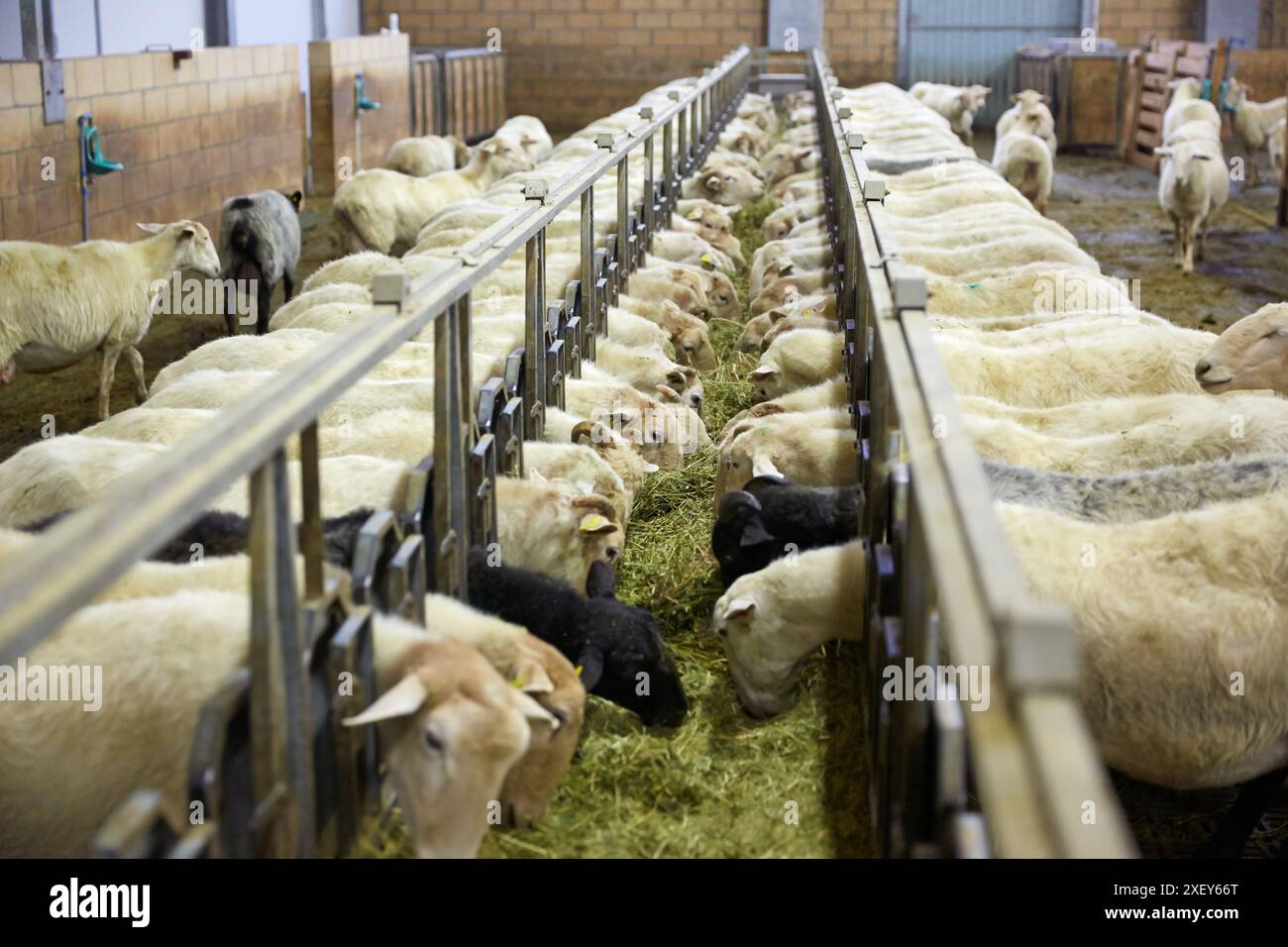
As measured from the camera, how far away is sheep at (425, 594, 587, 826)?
3203 mm

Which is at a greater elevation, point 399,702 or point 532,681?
point 399,702

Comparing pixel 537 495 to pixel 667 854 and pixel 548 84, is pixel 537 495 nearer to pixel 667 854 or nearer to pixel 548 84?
pixel 667 854

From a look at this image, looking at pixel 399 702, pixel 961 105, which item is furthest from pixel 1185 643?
pixel 961 105

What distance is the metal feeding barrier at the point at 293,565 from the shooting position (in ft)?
5.95

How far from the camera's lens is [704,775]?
3879 mm

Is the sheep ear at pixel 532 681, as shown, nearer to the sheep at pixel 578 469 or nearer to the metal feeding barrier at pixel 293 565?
the metal feeding barrier at pixel 293 565

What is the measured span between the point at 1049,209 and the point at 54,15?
11329mm

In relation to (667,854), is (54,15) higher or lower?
higher

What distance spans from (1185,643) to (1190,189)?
1084 centimetres

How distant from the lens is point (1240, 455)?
13.2 ft

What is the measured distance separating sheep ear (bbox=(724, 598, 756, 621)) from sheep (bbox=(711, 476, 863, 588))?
428 mm

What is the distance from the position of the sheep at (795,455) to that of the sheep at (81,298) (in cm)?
408

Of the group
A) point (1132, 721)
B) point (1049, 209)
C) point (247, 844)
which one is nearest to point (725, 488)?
point (1132, 721)

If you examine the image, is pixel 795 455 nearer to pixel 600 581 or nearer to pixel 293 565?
pixel 600 581
